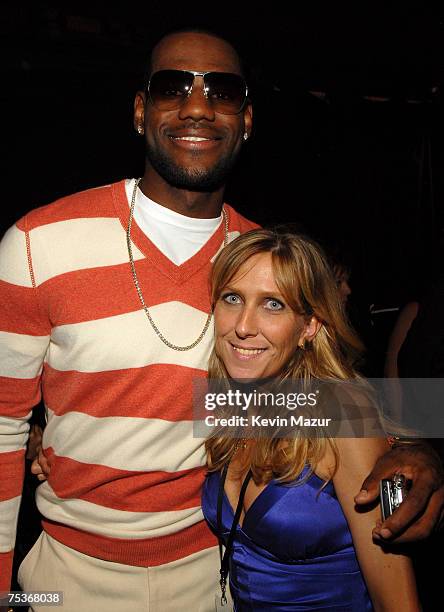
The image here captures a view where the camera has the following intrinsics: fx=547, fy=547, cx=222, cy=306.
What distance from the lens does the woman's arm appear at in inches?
52.7

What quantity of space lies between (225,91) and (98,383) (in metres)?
0.91

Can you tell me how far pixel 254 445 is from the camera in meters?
1.59

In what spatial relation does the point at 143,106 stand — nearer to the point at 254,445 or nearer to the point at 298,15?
the point at 254,445

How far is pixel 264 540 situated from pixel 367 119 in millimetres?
3902

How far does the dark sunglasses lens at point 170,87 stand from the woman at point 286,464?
438mm

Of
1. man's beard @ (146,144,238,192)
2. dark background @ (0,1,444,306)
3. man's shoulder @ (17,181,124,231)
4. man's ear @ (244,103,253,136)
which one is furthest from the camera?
dark background @ (0,1,444,306)

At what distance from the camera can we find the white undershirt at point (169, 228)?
1.54 m

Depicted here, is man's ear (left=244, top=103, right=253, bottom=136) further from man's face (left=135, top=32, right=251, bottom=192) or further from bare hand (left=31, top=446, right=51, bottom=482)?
bare hand (left=31, top=446, right=51, bottom=482)

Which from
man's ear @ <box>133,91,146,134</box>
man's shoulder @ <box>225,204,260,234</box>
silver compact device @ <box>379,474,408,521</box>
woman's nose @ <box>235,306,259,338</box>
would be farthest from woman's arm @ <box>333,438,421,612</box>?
man's ear @ <box>133,91,146,134</box>

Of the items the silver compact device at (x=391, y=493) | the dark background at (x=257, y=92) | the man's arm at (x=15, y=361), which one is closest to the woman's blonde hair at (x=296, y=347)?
the silver compact device at (x=391, y=493)

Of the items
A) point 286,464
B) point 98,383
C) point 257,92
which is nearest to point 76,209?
point 98,383

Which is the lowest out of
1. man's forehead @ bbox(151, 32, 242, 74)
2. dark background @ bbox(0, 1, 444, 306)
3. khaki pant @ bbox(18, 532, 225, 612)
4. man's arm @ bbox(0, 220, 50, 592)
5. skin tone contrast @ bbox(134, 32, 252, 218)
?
khaki pant @ bbox(18, 532, 225, 612)

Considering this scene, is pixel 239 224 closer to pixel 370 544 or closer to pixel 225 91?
pixel 225 91

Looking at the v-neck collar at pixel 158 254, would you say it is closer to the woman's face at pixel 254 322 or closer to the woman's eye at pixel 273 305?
the woman's face at pixel 254 322
